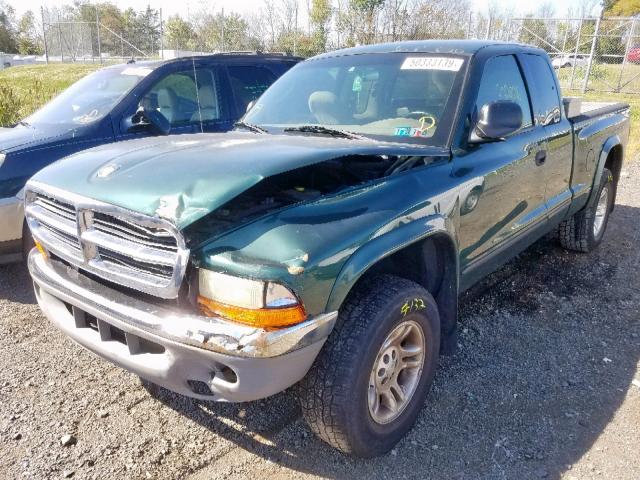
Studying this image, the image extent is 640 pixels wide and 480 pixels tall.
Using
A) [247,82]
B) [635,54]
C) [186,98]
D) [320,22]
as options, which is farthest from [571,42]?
[186,98]

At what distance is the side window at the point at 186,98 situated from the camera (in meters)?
5.27

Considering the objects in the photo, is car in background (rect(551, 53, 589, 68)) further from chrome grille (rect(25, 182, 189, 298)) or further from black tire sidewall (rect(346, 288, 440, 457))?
chrome grille (rect(25, 182, 189, 298))

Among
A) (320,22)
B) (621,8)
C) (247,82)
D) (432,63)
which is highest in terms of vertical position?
(621,8)

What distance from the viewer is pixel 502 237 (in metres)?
3.44

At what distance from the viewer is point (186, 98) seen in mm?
5496

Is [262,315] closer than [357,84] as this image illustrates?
Yes

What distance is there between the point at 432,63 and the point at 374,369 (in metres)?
1.91

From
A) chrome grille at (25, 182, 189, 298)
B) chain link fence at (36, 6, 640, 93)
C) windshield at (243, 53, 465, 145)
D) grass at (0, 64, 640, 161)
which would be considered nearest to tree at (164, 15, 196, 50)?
chain link fence at (36, 6, 640, 93)

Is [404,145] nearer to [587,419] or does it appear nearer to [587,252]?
[587,419]

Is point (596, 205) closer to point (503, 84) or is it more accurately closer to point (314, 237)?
point (503, 84)

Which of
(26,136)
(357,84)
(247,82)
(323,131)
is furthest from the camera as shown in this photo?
(247,82)

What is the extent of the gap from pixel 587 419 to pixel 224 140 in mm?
2360

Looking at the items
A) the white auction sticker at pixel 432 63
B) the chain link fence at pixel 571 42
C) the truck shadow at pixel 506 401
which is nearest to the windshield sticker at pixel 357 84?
the white auction sticker at pixel 432 63

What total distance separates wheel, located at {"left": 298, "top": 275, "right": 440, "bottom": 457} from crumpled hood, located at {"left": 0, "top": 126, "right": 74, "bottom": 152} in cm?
332
